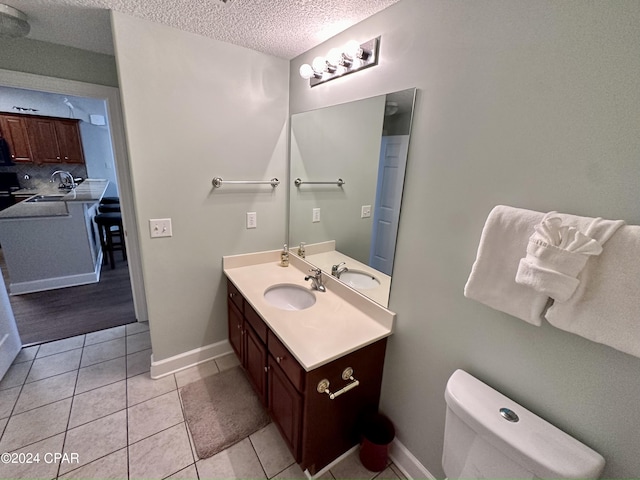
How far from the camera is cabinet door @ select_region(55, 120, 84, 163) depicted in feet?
18.0

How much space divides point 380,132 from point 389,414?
154 cm

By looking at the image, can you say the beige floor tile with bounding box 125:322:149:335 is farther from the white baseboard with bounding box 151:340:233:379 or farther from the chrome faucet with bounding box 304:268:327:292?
the chrome faucet with bounding box 304:268:327:292

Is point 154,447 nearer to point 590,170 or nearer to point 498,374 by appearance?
point 498,374

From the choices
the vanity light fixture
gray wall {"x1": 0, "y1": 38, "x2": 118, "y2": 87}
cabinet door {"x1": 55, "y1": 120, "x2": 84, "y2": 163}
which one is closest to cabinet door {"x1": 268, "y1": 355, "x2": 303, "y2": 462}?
the vanity light fixture

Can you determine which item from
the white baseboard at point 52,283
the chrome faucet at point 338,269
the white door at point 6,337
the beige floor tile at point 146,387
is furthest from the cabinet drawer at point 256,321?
the white baseboard at point 52,283

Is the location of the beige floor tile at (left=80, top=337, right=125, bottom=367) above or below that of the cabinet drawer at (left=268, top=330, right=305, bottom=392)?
below

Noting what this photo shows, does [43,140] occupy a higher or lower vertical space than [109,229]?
higher

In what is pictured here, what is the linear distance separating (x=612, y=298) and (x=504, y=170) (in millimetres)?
477

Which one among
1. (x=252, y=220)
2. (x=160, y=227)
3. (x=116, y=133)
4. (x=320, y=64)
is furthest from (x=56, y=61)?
(x=320, y=64)

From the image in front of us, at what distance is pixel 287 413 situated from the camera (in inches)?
54.2

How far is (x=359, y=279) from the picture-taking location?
1.67 m

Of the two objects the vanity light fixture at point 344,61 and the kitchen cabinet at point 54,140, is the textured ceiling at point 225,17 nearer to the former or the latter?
the vanity light fixture at point 344,61

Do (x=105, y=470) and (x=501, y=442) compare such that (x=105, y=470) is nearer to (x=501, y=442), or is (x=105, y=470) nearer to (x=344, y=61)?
(x=501, y=442)

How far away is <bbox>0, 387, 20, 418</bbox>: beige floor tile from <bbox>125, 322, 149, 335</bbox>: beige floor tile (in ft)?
2.47
